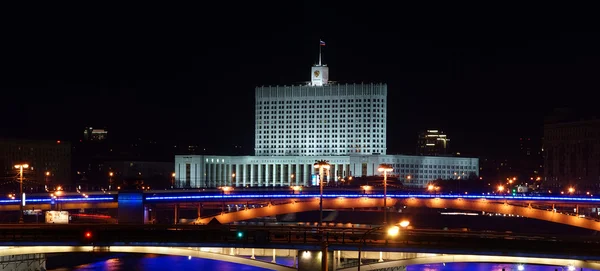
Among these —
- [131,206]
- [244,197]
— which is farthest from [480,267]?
[131,206]

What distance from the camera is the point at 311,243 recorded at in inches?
2918

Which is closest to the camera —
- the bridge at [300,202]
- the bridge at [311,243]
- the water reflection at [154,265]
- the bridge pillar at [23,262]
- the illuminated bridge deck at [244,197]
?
the bridge at [311,243]

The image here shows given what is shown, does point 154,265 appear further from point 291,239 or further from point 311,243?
point 311,243

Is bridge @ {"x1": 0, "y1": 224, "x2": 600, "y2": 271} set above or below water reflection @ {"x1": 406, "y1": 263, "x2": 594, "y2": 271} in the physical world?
above

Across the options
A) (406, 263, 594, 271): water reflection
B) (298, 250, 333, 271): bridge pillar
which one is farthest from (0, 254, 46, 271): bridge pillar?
(406, 263, 594, 271): water reflection

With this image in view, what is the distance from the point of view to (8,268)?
9950 cm

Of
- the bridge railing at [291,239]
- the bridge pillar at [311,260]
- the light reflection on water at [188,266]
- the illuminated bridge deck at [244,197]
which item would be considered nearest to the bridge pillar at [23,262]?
the light reflection on water at [188,266]

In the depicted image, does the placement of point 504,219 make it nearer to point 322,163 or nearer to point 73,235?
point 322,163

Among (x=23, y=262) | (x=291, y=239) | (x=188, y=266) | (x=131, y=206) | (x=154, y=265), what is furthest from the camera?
(x=131, y=206)

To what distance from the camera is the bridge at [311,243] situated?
73438 millimetres

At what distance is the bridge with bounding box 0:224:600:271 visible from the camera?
73.4 metres

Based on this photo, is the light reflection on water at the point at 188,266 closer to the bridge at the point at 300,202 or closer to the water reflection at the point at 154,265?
the water reflection at the point at 154,265

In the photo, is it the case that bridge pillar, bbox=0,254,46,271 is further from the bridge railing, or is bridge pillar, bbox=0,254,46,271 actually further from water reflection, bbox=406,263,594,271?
water reflection, bbox=406,263,594,271

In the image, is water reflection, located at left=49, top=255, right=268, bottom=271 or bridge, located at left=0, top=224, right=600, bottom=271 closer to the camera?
bridge, located at left=0, top=224, right=600, bottom=271
